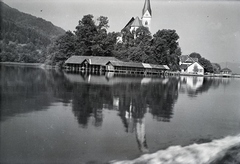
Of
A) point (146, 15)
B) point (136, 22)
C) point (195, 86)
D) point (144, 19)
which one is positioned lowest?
point (195, 86)

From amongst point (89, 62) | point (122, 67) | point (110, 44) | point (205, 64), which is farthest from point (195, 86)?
point (205, 64)

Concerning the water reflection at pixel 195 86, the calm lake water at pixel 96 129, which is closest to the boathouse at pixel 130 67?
the water reflection at pixel 195 86

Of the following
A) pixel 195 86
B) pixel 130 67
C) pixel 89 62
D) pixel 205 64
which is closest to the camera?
pixel 195 86

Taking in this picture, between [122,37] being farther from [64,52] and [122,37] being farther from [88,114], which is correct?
[88,114]

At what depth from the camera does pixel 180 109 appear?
373 inches

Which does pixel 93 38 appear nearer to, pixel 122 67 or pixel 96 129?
pixel 122 67

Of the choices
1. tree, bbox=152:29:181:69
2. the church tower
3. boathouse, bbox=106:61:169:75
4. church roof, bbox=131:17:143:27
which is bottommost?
boathouse, bbox=106:61:169:75

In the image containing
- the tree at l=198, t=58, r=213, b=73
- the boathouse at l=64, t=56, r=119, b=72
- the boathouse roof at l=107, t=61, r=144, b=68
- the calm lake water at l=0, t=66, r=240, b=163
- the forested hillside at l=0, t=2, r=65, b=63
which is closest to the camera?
the calm lake water at l=0, t=66, r=240, b=163

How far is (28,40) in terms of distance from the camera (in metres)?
52.6

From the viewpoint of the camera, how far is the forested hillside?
123 feet

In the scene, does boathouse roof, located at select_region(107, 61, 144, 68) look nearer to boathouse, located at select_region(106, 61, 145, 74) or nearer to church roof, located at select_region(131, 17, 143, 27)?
boathouse, located at select_region(106, 61, 145, 74)

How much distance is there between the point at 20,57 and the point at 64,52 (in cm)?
1582

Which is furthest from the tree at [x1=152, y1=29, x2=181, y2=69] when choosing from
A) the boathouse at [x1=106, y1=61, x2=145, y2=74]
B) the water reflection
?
the water reflection

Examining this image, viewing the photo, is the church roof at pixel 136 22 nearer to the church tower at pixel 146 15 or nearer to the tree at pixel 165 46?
the church tower at pixel 146 15
